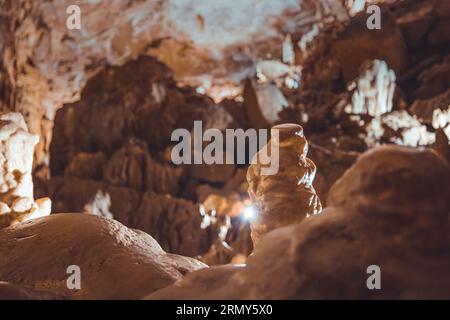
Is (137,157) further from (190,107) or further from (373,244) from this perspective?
(373,244)

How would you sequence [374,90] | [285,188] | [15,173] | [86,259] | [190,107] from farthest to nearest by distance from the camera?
[190,107] < [374,90] < [15,173] < [285,188] < [86,259]

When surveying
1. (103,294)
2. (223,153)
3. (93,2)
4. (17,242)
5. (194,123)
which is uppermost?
(93,2)

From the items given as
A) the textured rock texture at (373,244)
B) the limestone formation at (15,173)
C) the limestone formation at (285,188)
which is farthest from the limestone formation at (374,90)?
the textured rock texture at (373,244)

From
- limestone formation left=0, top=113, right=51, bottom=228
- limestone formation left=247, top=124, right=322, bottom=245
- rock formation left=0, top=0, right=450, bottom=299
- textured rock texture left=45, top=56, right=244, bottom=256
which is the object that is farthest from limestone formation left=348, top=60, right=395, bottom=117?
limestone formation left=0, top=113, right=51, bottom=228

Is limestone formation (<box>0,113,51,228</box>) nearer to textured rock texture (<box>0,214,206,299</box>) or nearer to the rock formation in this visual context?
the rock formation

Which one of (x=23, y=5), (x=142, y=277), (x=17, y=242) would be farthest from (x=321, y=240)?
(x=23, y=5)

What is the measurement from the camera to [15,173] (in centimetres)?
485

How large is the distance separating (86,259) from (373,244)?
6.96 ft

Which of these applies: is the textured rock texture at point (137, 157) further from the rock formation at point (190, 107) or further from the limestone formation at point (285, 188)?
the limestone formation at point (285, 188)

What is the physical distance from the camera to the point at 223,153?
13383 mm

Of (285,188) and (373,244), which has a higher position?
(285,188)

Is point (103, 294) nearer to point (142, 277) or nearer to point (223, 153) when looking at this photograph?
point (142, 277)

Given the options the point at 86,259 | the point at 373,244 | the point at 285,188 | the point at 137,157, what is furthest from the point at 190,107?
the point at 373,244

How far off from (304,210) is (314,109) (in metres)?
8.44
